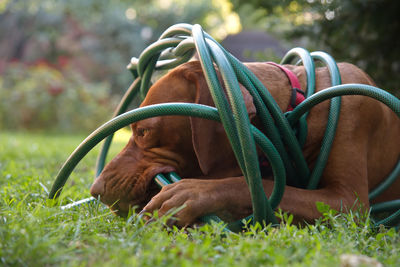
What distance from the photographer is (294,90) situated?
7.82 ft

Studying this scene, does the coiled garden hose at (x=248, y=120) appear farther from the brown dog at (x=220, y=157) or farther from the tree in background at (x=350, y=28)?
the tree in background at (x=350, y=28)

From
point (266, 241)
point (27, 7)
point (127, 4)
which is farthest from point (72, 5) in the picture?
point (266, 241)

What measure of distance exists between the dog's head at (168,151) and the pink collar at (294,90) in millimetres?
437

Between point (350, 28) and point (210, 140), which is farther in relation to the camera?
point (350, 28)

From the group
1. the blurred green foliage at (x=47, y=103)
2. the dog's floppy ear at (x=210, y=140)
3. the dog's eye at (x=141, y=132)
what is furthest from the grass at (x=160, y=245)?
Result: the blurred green foliage at (x=47, y=103)

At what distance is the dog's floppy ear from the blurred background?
2.17 metres

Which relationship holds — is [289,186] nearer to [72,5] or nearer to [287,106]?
[287,106]

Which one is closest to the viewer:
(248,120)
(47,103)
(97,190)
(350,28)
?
(248,120)

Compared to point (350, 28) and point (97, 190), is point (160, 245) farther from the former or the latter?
point (350, 28)

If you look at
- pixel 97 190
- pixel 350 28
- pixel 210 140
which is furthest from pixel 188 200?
pixel 350 28

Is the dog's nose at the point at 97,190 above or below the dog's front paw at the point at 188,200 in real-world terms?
above

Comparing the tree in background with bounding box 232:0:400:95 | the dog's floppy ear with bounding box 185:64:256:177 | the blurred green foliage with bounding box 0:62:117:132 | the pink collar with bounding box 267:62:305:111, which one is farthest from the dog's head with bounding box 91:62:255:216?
the blurred green foliage with bounding box 0:62:117:132

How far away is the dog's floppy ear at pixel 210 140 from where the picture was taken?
210 cm

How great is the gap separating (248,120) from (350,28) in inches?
114
